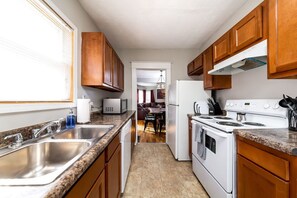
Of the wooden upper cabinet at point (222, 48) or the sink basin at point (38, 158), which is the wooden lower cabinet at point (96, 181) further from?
the wooden upper cabinet at point (222, 48)

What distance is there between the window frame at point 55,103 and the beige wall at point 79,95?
0.04 m

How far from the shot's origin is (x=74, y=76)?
6.18 feet

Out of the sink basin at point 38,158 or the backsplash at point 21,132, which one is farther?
the backsplash at point 21,132

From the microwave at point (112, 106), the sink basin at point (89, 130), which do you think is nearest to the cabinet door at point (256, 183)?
the sink basin at point (89, 130)

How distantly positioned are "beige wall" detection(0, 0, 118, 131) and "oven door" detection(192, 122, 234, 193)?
5.32ft

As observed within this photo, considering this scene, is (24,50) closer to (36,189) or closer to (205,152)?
(36,189)

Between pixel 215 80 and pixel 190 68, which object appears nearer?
pixel 215 80

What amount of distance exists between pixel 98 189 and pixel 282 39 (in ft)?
5.41

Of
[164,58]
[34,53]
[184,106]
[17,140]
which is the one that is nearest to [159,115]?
[164,58]

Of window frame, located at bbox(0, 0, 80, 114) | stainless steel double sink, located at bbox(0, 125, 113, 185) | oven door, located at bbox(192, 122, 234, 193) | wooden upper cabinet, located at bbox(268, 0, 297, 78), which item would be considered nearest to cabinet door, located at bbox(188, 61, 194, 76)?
oven door, located at bbox(192, 122, 234, 193)

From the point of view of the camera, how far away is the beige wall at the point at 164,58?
381cm

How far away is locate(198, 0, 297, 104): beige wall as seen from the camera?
1.52 metres

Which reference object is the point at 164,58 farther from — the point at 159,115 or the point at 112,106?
the point at 159,115

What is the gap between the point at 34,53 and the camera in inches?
50.7
